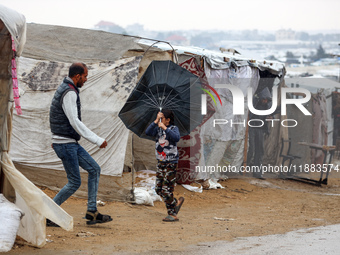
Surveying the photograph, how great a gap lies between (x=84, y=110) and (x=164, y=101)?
1.97 metres

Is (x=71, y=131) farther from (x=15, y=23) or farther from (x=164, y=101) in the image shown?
(x=164, y=101)

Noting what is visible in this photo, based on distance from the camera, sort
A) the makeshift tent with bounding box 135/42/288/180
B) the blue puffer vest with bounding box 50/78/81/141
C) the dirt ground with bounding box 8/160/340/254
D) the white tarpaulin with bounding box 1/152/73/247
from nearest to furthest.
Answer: the white tarpaulin with bounding box 1/152/73/247
the dirt ground with bounding box 8/160/340/254
the blue puffer vest with bounding box 50/78/81/141
the makeshift tent with bounding box 135/42/288/180

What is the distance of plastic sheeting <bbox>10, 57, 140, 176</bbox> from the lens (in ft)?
28.5

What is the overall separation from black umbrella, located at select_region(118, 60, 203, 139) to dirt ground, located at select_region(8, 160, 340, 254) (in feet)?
4.31

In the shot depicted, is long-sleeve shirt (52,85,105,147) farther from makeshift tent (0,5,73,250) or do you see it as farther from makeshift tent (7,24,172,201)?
makeshift tent (7,24,172,201)

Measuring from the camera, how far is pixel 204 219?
790 cm

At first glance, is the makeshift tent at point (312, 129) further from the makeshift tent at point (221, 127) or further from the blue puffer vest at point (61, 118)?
the blue puffer vest at point (61, 118)

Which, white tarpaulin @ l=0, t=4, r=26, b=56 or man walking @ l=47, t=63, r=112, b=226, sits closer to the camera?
white tarpaulin @ l=0, t=4, r=26, b=56

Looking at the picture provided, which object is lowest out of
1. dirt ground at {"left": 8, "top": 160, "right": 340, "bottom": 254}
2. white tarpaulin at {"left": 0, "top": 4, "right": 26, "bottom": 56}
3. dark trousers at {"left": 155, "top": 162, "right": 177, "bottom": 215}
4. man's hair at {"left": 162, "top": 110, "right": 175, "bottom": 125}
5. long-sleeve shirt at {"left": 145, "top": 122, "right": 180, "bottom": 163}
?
dirt ground at {"left": 8, "top": 160, "right": 340, "bottom": 254}

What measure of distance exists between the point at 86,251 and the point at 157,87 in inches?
114

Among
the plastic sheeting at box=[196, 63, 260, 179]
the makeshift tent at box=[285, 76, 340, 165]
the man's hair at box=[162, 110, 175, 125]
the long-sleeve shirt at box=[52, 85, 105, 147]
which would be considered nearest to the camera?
the long-sleeve shirt at box=[52, 85, 105, 147]

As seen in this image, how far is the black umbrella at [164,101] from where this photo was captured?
7.39m

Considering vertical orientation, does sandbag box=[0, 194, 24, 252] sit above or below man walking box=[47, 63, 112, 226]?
below

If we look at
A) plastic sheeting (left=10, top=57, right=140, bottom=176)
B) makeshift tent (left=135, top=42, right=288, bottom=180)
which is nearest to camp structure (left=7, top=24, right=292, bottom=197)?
plastic sheeting (left=10, top=57, right=140, bottom=176)
